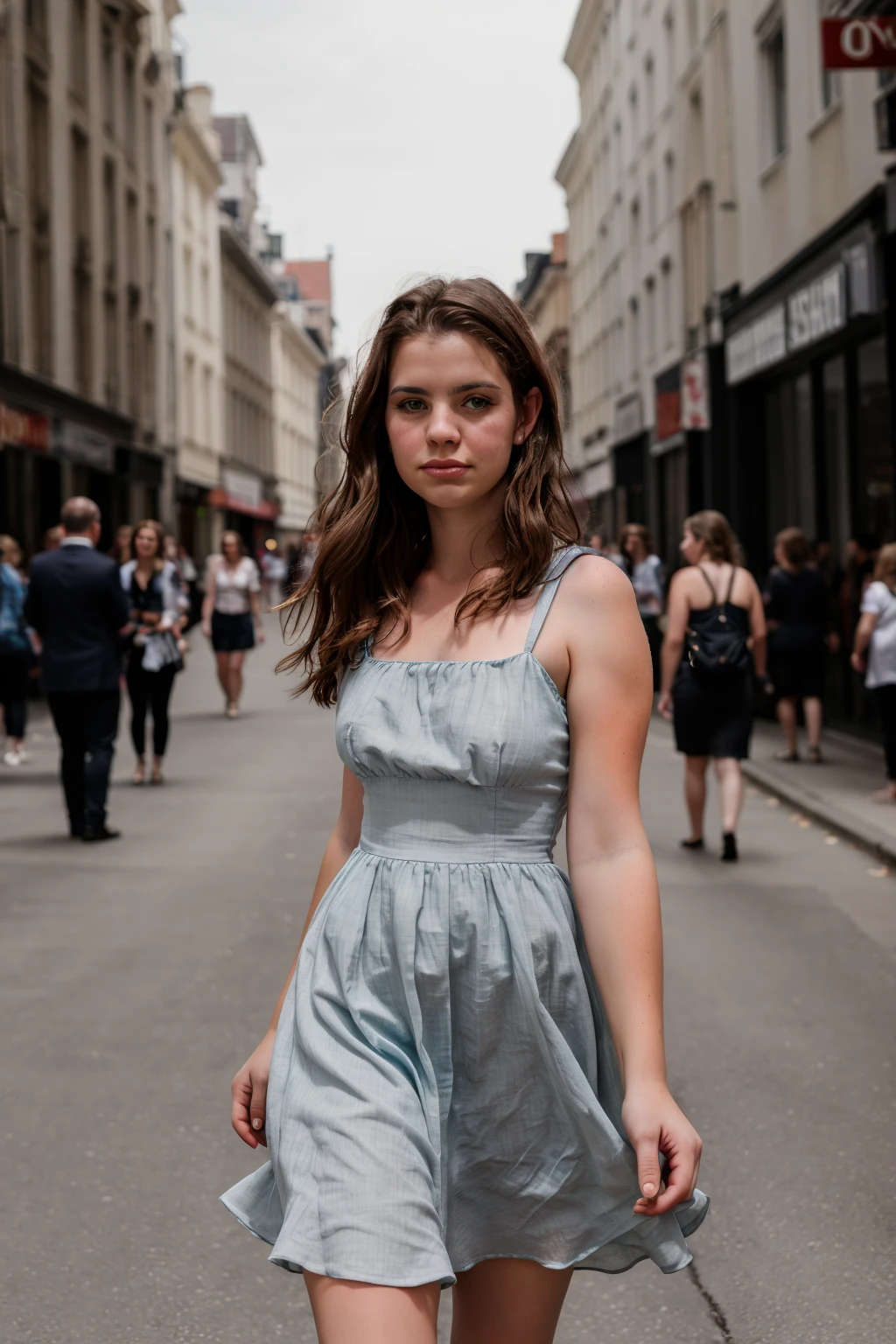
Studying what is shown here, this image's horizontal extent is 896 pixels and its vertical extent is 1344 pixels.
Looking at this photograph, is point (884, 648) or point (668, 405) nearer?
point (884, 648)

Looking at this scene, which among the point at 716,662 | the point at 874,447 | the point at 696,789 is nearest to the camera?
the point at 716,662

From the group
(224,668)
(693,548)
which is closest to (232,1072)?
(693,548)

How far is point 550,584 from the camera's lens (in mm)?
2348

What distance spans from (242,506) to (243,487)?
1318 millimetres

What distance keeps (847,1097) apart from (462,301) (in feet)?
11.6

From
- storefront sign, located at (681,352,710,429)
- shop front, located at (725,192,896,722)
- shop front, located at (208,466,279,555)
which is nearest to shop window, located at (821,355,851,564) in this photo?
shop front, located at (725,192,896,722)

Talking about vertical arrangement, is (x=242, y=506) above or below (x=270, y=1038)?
above

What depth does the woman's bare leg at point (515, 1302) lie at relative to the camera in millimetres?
2281

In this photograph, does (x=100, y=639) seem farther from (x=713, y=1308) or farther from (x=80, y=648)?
(x=713, y=1308)

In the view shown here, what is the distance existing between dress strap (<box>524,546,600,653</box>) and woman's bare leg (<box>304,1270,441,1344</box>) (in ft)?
2.68

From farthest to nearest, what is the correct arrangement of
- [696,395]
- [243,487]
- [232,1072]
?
1. [243,487]
2. [696,395]
3. [232,1072]

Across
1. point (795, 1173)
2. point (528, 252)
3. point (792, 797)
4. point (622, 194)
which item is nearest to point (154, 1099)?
point (795, 1173)

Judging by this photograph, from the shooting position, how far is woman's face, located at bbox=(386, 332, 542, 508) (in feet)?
7.76

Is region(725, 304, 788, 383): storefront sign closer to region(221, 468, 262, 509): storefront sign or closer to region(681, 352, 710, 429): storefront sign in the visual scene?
region(681, 352, 710, 429): storefront sign
